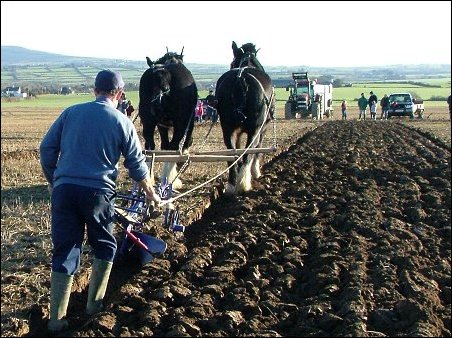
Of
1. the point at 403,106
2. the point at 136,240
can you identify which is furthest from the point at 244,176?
the point at 403,106

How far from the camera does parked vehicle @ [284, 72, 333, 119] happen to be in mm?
42250

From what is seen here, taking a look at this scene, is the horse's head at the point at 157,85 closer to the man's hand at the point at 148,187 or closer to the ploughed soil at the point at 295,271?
the ploughed soil at the point at 295,271

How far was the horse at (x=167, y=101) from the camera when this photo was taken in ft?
32.0

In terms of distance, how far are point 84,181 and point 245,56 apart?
23.2 feet

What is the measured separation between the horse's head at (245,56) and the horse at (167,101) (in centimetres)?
147

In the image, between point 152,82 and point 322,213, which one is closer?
point 322,213

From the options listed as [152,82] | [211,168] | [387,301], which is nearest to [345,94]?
[211,168]

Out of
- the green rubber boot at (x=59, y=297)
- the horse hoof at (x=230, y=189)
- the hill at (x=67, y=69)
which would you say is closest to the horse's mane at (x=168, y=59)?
the hill at (x=67, y=69)

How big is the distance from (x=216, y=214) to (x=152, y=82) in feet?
6.91

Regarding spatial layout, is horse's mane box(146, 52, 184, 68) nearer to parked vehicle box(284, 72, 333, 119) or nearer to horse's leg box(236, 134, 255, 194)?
horse's leg box(236, 134, 255, 194)

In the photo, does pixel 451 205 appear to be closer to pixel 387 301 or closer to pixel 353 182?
pixel 353 182

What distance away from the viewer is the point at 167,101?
10.0m

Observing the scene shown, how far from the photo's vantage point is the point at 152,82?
9.72 meters

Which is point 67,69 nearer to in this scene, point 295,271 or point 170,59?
point 170,59
